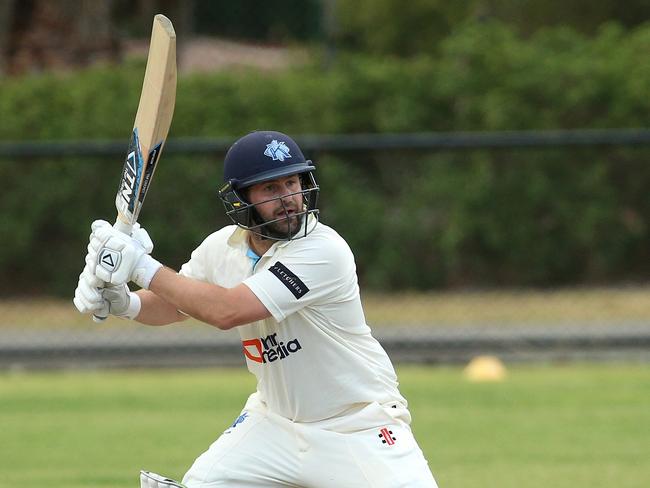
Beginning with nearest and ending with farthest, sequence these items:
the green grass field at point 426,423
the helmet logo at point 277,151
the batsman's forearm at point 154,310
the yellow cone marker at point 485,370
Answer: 1. the helmet logo at point 277,151
2. the batsman's forearm at point 154,310
3. the green grass field at point 426,423
4. the yellow cone marker at point 485,370

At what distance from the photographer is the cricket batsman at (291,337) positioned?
506 centimetres

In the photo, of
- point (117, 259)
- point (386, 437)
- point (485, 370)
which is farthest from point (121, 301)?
point (485, 370)

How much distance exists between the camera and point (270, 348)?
5.26m

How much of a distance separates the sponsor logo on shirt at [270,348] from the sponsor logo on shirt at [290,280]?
219 mm

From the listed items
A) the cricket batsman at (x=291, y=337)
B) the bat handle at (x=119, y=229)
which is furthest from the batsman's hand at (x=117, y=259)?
the bat handle at (x=119, y=229)

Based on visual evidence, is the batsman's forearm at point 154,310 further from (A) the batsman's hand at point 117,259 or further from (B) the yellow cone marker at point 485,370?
(B) the yellow cone marker at point 485,370

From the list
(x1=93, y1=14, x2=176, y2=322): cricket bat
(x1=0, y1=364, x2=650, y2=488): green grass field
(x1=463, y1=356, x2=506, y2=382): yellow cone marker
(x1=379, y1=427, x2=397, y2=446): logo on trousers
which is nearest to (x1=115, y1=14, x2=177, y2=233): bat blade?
(x1=93, y1=14, x2=176, y2=322): cricket bat

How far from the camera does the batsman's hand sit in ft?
16.2

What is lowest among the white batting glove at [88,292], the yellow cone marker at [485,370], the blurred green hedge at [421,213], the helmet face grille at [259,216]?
the white batting glove at [88,292]

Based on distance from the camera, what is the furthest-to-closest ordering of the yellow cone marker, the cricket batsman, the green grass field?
the yellow cone marker → the green grass field → the cricket batsman

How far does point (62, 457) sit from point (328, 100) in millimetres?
8645

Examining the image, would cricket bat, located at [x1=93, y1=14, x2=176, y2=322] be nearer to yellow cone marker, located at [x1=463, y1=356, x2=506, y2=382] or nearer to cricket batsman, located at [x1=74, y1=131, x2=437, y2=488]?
cricket batsman, located at [x1=74, y1=131, x2=437, y2=488]

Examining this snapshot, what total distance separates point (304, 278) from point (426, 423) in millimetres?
5022

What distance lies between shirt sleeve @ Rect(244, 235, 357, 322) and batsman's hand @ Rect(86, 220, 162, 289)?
0.37 metres
